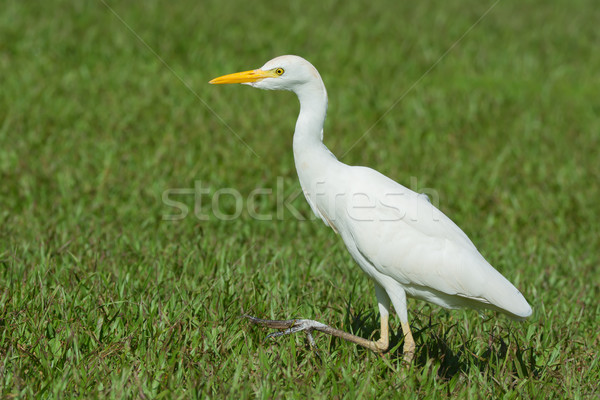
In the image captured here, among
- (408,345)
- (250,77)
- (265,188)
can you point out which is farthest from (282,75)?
(265,188)

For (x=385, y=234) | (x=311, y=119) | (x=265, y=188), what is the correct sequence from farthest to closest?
(x=265, y=188) → (x=311, y=119) → (x=385, y=234)

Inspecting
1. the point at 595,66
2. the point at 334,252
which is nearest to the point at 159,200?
the point at 334,252

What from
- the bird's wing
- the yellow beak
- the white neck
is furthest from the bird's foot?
the yellow beak

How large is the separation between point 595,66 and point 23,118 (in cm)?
845

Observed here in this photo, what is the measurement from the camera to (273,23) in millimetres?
11555

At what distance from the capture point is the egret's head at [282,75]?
389cm

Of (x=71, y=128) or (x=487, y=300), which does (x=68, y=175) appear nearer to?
(x=71, y=128)

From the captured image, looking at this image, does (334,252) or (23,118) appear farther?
(23,118)

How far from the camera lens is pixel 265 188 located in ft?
23.6

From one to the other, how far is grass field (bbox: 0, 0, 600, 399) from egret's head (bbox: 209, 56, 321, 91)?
4.28 feet

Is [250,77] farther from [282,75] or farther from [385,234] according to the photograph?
[385,234]

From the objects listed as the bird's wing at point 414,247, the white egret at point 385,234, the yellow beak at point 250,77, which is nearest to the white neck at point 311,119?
the white egret at point 385,234

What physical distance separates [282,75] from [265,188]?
3.31 m

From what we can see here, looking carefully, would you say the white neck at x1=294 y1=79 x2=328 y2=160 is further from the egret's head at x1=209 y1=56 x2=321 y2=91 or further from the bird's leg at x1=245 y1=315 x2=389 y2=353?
the bird's leg at x1=245 y1=315 x2=389 y2=353
